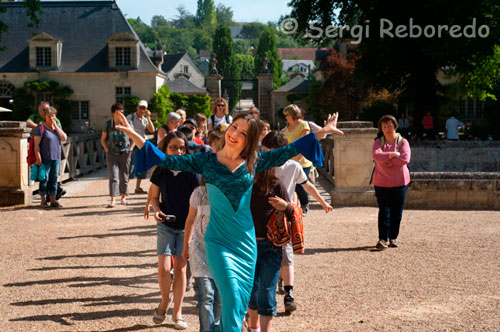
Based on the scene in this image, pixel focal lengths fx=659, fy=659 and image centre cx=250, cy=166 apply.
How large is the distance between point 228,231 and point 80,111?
37845mm

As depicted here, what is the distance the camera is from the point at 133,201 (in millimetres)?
12805

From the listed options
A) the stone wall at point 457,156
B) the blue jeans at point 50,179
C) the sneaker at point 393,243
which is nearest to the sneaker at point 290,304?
the sneaker at point 393,243

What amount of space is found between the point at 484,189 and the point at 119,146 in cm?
651

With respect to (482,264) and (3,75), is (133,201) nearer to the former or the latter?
(482,264)

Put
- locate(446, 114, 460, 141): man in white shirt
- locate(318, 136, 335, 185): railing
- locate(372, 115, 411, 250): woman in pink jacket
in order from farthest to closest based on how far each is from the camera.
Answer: locate(446, 114, 460, 141): man in white shirt < locate(318, 136, 335, 185): railing < locate(372, 115, 411, 250): woman in pink jacket

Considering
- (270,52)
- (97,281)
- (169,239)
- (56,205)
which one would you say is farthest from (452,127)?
(270,52)

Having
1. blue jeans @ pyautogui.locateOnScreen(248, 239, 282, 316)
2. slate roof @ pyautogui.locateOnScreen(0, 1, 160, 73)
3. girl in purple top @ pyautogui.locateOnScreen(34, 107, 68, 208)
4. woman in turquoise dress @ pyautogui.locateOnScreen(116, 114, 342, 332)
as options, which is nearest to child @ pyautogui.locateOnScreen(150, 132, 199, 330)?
blue jeans @ pyautogui.locateOnScreen(248, 239, 282, 316)

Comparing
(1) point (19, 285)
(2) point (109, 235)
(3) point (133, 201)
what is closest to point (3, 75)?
(3) point (133, 201)

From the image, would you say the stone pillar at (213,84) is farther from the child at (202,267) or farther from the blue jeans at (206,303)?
the blue jeans at (206,303)

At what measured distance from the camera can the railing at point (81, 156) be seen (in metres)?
16.3

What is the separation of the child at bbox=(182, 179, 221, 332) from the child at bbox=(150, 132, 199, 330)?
0.67m

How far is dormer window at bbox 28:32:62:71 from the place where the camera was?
132 feet

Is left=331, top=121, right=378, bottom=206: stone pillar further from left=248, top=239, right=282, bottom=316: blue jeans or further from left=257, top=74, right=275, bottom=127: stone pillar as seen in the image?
left=257, top=74, right=275, bottom=127: stone pillar

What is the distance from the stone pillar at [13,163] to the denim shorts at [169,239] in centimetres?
758
